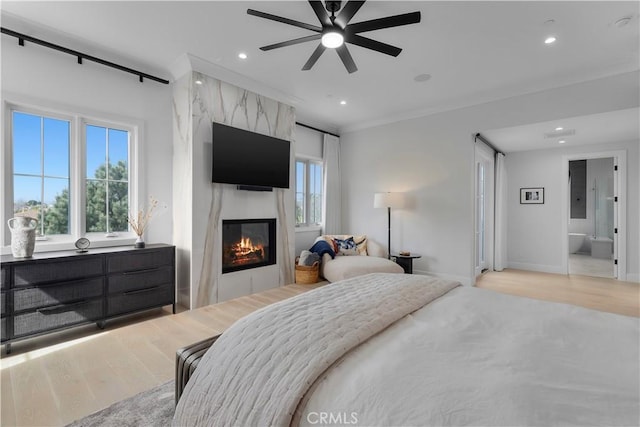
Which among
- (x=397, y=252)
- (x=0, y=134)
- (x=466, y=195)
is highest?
(x=0, y=134)

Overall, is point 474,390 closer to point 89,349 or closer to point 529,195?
point 89,349

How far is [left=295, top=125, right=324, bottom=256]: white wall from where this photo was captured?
5320 millimetres

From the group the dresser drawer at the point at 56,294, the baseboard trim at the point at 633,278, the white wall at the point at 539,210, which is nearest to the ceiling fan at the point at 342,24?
the dresser drawer at the point at 56,294

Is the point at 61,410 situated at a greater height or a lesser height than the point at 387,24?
lesser

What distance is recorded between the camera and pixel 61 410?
1727 millimetres

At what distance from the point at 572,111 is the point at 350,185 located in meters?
3.50

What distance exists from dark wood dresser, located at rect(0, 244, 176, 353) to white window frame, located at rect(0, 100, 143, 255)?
241 mm

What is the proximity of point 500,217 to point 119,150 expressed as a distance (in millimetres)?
6674

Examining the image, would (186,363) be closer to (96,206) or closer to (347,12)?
(347,12)

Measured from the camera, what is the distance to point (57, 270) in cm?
255

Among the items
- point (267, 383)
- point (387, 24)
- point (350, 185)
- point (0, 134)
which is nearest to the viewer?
point (267, 383)

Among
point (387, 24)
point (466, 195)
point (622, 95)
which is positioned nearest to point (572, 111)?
point (622, 95)

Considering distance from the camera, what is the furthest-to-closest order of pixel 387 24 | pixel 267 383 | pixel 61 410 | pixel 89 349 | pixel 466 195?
pixel 466 195 < pixel 89 349 < pixel 387 24 < pixel 61 410 < pixel 267 383

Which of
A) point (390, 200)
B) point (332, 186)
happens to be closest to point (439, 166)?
point (390, 200)
